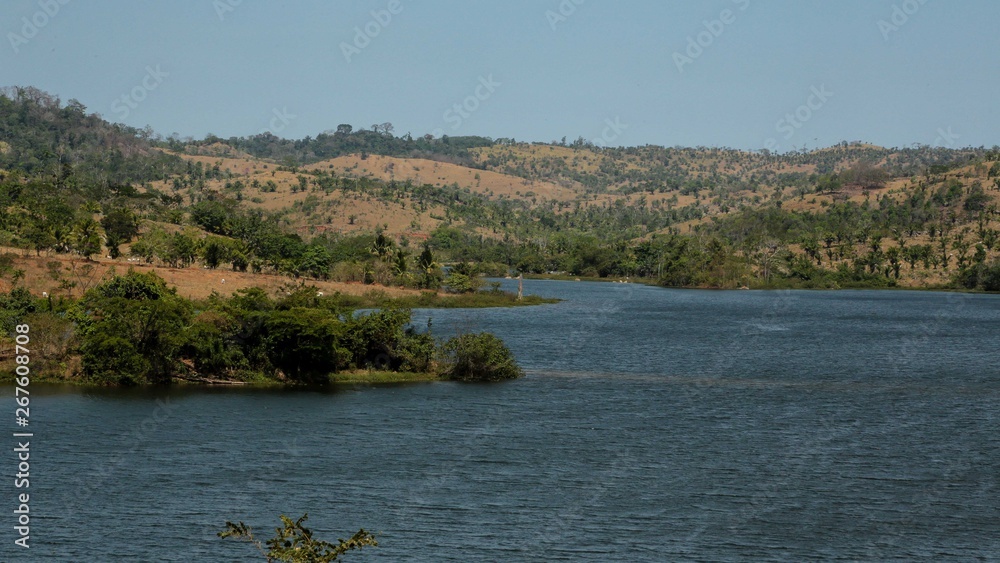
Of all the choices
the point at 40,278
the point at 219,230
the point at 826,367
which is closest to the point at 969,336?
the point at 826,367

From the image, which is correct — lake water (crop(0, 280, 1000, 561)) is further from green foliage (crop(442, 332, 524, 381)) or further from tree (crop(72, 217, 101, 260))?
tree (crop(72, 217, 101, 260))

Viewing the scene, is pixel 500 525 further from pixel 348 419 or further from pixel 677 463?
pixel 348 419

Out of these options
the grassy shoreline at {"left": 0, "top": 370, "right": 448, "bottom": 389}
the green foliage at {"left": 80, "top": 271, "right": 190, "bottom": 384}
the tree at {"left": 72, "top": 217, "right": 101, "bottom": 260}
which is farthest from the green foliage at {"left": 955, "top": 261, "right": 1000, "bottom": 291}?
the green foliage at {"left": 80, "top": 271, "right": 190, "bottom": 384}

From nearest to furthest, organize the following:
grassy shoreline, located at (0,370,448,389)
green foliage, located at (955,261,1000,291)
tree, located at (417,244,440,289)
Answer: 1. grassy shoreline, located at (0,370,448,389)
2. tree, located at (417,244,440,289)
3. green foliage, located at (955,261,1000,291)

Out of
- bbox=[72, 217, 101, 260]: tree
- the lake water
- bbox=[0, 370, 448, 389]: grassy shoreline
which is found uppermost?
bbox=[72, 217, 101, 260]: tree

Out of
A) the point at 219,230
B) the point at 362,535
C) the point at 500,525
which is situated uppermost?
the point at 219,230

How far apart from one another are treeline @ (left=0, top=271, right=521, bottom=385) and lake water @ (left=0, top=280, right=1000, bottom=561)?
247cm

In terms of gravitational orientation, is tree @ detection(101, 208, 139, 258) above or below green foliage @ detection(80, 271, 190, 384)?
above

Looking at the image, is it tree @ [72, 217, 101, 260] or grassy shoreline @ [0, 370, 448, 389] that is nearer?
grassy shoreline @ [0, 370, 448, 389]

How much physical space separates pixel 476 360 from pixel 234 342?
15163 millimetres

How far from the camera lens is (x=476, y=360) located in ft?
211

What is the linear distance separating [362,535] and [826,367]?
205ft

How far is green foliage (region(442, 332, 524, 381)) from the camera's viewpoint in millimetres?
64125

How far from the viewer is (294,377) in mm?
60750
